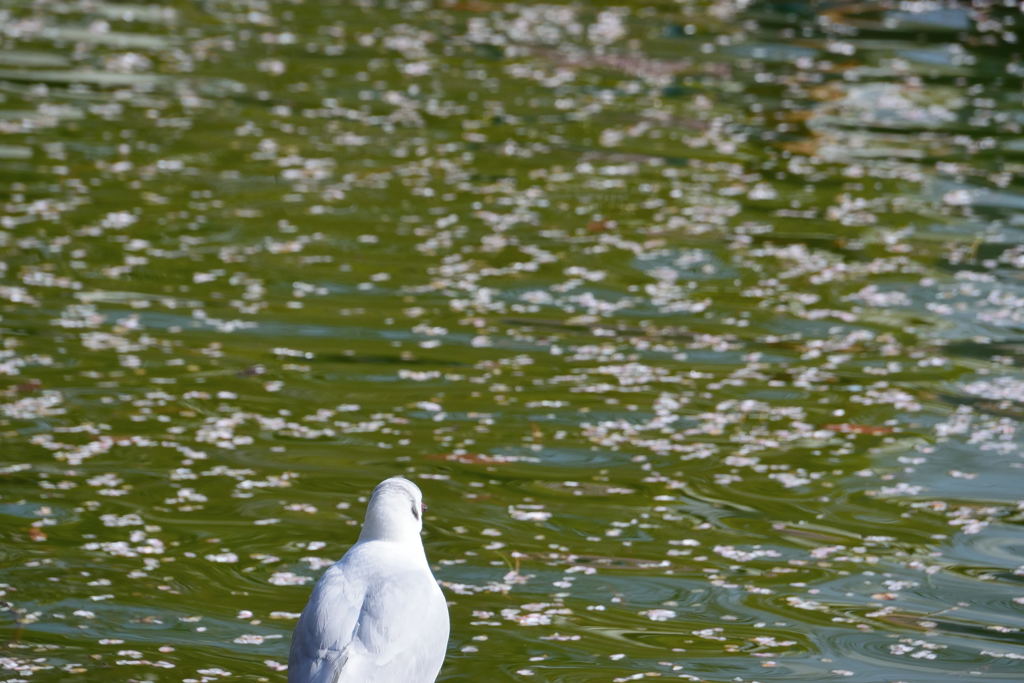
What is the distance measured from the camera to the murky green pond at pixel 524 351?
4.60 m

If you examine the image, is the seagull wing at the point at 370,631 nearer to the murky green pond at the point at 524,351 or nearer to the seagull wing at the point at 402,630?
the seagull wing at the point at 402,630

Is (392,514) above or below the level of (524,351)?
below

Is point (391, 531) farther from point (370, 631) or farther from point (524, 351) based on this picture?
point (524, 351)

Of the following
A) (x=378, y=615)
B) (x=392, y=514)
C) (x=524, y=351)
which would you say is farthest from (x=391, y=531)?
(x=524, y=351)

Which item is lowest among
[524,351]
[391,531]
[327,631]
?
[327,631]

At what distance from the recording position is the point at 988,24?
1275 centimetres

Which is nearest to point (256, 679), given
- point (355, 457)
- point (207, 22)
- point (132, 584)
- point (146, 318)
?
point (132, 584)

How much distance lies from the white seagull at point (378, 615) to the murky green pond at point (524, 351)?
2.38 ft

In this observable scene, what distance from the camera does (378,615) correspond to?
3.38 meters

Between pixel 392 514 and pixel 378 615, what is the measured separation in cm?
34

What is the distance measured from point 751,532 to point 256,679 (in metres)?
1.75

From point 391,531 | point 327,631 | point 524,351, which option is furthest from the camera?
point 524,351

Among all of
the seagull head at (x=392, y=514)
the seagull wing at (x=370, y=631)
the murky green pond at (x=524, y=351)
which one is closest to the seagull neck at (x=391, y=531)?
the seagull head at (x=392, y=514)

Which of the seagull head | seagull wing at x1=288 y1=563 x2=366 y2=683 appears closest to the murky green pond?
the seagull head
